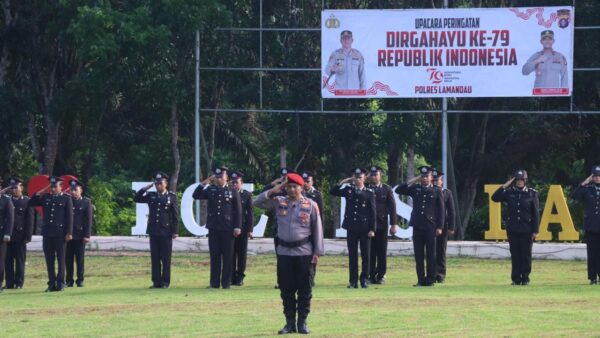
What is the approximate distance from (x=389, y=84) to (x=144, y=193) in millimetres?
8659

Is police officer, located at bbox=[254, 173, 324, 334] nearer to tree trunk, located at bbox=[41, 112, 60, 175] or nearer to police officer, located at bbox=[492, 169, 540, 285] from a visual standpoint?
police officer, located at bbox=[492, 169, 540, 285]

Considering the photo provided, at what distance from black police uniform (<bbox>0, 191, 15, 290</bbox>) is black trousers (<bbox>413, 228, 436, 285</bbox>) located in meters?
6.17

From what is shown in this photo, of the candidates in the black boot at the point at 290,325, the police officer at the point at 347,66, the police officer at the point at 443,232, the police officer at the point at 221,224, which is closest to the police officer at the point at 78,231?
the police officer at the point at 221,224

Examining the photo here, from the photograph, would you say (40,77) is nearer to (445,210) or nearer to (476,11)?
(476,11)

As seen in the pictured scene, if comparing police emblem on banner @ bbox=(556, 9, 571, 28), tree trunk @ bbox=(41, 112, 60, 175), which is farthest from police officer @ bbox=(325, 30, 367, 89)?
tree trunk @ bbox=(41, 112, 60, 175)

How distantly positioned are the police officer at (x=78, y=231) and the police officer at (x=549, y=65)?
10631mm

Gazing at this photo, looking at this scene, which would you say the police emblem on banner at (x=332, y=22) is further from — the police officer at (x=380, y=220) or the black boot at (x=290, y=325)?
the black boot at (x=290, y=325)

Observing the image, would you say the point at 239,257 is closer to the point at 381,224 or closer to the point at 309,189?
the point at 309,189

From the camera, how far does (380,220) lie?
2256 cm

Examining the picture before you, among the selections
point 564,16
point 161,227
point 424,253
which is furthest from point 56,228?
point 564,16

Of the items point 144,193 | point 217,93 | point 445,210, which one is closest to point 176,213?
point 144,193

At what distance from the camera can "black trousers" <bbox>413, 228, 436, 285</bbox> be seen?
2205 cm

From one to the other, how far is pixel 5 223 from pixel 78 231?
1.25m

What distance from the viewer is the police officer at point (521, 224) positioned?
73.8 ft
